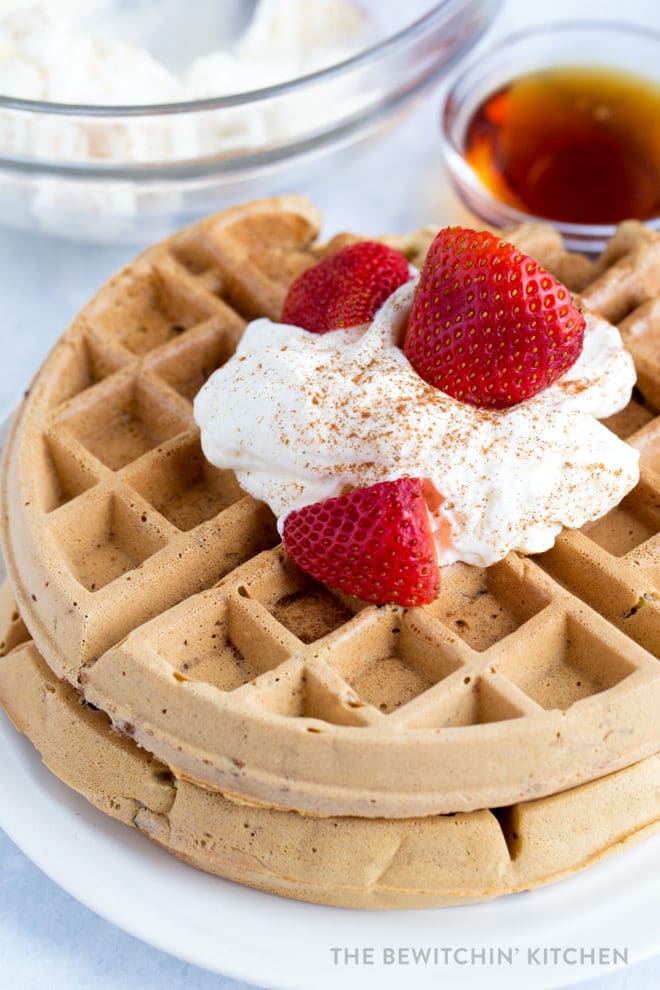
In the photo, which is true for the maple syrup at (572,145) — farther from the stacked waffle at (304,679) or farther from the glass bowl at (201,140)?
the stacked waffle at (304,679)

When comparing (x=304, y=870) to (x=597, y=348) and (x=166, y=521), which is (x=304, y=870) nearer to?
(x=166, y=521)

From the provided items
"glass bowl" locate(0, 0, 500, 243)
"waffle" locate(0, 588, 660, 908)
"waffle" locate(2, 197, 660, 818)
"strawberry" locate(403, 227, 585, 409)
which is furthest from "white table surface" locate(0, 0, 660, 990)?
"strawberry" locate(403, 227, 585, 409)

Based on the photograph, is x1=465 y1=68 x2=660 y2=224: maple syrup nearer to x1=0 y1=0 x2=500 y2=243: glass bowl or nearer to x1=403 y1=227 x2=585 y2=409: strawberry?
x1=0 y1=0 x2=500 y2=243: glass bowl

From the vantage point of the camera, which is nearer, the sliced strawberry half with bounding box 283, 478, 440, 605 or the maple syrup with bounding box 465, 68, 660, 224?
the sliced strawberry half with bounding box 283, 478, 440, 605

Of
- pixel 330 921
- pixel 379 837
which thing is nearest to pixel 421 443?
pixel 379 837

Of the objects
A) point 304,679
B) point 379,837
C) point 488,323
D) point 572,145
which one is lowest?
point 379,837

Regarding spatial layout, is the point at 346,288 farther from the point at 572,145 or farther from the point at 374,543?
the point at 572,145

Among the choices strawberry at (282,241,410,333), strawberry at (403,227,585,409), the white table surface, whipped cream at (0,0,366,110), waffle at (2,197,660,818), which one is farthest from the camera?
whipped cream at (0,0,366,110)
